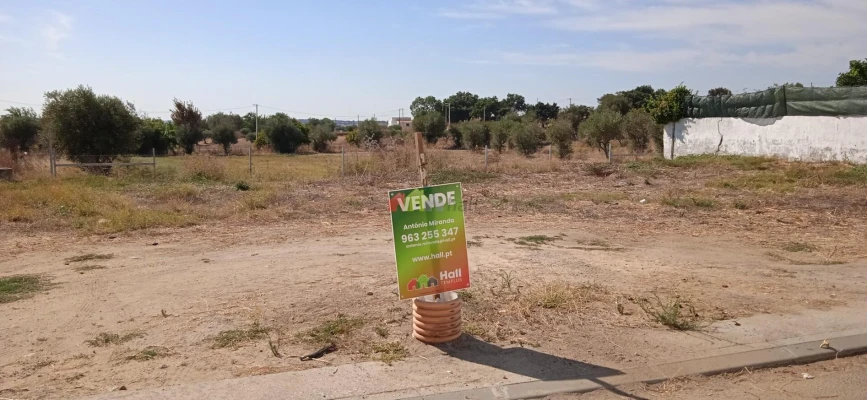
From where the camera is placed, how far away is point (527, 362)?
17.5 feet

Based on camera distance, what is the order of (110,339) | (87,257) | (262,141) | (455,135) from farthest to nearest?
(455,135)
(262,141)
(87,257)
(110,339)

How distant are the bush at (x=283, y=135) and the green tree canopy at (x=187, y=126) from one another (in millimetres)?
6247

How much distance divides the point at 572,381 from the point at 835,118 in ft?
71.7

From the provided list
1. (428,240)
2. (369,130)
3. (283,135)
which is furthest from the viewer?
(283,135)

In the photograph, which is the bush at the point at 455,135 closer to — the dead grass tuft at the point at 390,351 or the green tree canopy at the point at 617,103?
the green tree canopy at the point at 617,103

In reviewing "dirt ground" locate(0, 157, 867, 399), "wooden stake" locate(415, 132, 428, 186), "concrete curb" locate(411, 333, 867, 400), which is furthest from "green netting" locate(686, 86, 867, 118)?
"wooden stake" locate(415, 132, 428, 186)

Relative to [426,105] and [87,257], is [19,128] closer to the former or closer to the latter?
[87,257]

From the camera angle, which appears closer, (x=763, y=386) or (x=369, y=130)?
(x=763, y=386)

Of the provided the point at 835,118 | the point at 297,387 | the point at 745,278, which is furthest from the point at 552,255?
the point at 835,118

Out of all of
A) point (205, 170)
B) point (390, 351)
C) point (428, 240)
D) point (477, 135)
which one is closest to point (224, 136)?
point (477, 135)

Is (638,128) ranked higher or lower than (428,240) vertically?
higher

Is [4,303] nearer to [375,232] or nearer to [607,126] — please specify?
[375,232]

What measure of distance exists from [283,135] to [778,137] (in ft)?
132

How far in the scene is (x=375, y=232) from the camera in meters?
12.0
